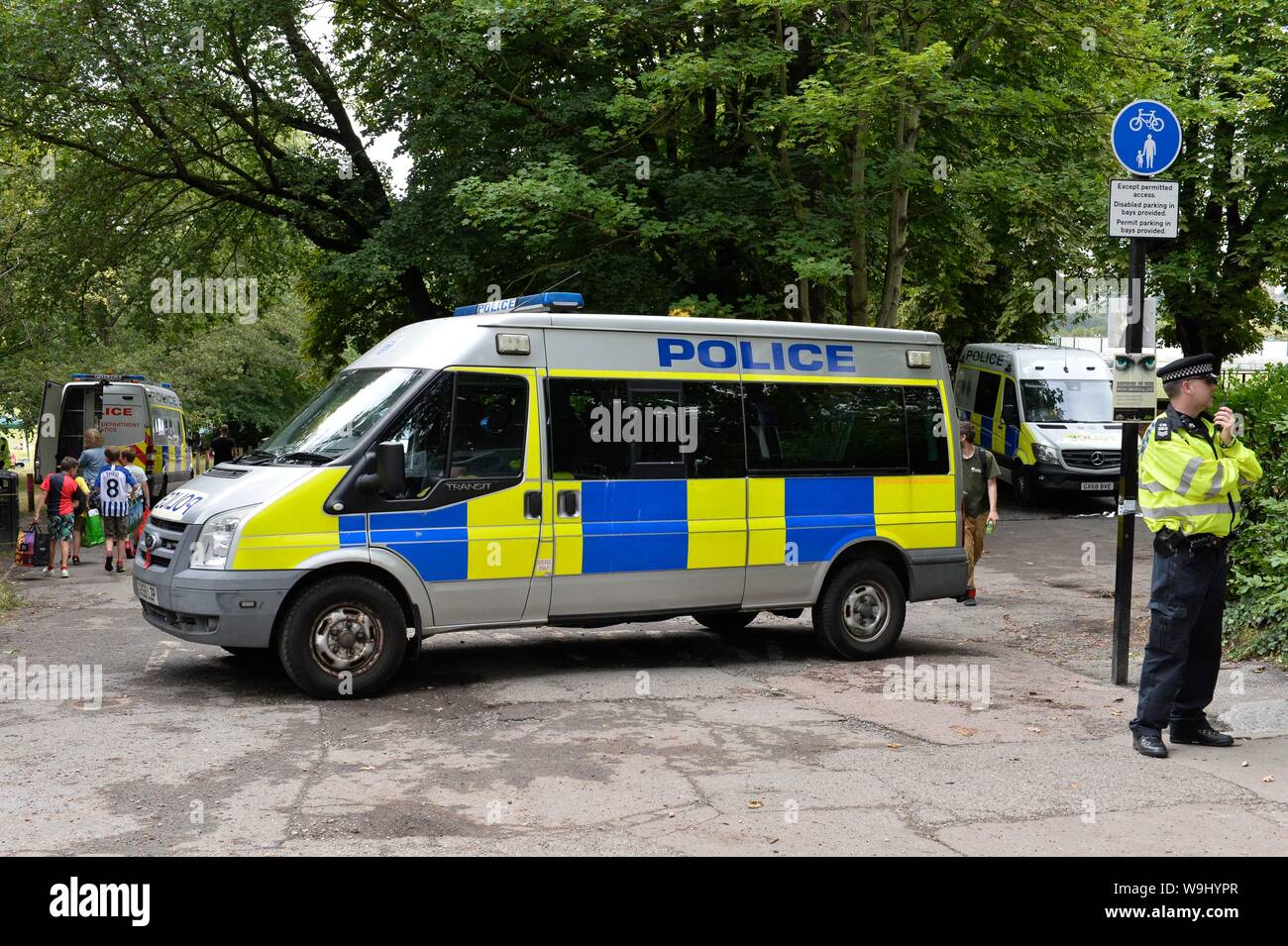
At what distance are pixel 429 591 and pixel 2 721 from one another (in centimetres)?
252

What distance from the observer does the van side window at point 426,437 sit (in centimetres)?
840

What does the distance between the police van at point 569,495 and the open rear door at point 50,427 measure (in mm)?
17873

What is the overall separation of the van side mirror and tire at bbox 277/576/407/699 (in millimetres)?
626

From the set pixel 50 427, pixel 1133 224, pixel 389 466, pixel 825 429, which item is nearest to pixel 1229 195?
pixel 1133 224

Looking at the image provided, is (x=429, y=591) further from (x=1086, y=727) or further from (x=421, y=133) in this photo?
(x=421, y=133)

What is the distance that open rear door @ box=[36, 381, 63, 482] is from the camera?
24.9 metres

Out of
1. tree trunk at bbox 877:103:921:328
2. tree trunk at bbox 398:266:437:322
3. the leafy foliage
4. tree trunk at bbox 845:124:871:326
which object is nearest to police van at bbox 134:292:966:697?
the leafy foliage

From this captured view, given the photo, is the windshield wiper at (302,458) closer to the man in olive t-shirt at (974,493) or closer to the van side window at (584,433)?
the van side window at (584,433)

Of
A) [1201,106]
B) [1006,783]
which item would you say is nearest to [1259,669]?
[1006,783]

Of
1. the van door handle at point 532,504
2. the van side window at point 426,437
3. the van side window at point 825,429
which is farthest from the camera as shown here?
the van side window at point 825,429

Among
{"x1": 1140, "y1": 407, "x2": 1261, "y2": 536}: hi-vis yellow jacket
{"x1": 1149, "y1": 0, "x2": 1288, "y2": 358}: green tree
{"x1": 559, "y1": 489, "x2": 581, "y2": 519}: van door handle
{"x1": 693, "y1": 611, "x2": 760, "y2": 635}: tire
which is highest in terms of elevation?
{"x1": 1149, "y1": 0, "x2": 1288, "y2": 358}: green tree

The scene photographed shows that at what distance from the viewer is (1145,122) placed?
900 centimetres

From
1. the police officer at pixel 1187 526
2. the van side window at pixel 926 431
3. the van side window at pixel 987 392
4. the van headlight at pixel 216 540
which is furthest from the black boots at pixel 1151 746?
the van side window at pixel 987 392

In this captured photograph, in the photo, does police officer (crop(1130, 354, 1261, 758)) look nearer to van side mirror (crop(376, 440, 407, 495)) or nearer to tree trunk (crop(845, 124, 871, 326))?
van side mirror (crop(376, 440, 407, 495))
